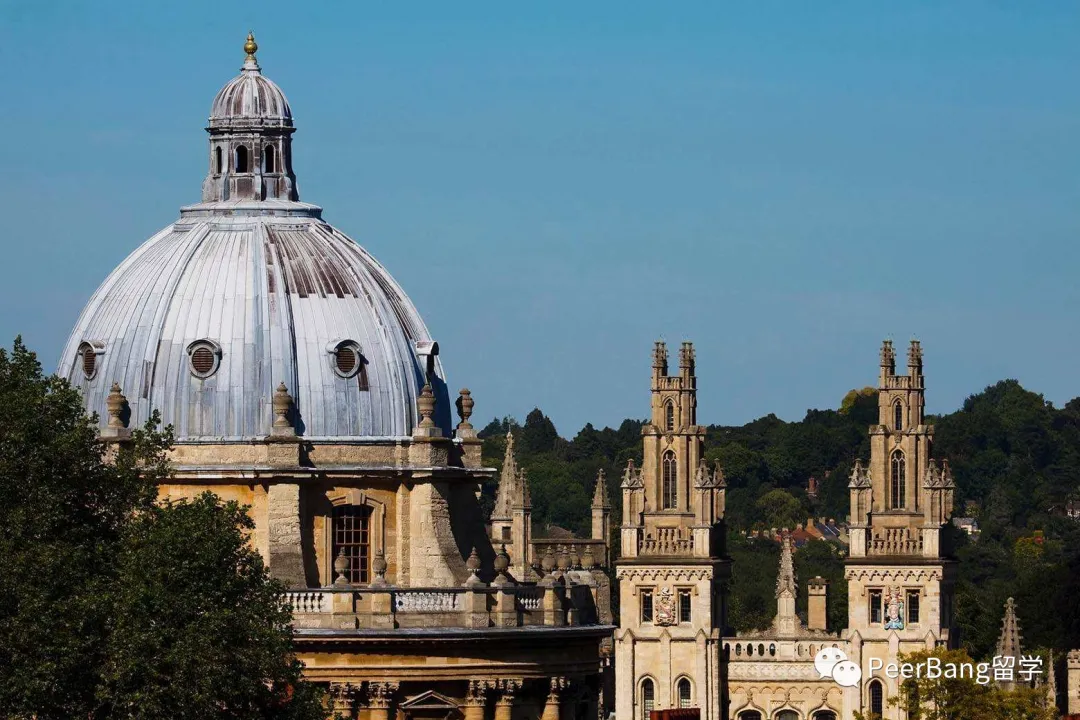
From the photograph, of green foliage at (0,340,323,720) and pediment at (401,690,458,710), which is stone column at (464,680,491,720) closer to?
pediment at (401,690,458,710)

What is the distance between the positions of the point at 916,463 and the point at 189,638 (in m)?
89.3

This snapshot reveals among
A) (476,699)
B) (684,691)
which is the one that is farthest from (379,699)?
(684,691)

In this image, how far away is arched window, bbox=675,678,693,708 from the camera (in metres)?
140

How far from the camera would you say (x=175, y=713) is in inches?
2264

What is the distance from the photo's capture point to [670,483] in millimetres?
145250

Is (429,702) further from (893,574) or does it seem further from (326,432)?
(893,574)

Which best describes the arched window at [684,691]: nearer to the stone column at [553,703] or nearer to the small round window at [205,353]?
the stone column at [553,703]

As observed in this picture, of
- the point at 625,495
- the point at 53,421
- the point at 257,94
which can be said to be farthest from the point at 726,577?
the point at 53,421

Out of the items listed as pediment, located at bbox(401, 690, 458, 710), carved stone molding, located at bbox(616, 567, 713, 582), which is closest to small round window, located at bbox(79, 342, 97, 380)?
pediment, located at bbox(401, 690, 458, 710)

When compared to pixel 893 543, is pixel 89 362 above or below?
below

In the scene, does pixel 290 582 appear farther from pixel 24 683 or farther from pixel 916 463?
pixel 916 463

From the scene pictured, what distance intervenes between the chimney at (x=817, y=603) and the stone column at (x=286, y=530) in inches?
3178

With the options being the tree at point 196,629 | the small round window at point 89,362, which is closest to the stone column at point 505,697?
the tree at point 196,629

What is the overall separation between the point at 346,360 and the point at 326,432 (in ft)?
4.69
